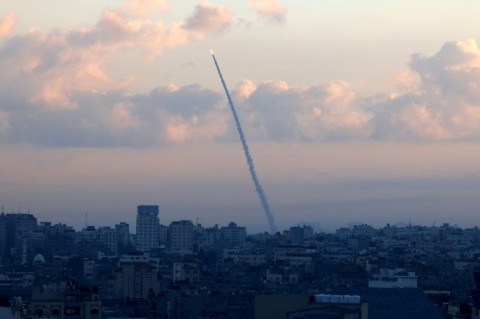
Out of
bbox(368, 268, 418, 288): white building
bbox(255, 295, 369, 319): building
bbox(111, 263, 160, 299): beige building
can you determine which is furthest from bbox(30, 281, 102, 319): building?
bbox(111, 263, 160, 299): beige building

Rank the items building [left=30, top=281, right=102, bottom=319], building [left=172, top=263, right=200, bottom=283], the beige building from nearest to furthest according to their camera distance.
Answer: building [left=30, top=281, right=102, bottom=319]
the beige building
building [left=172, top=263, right=200, bottom=283]

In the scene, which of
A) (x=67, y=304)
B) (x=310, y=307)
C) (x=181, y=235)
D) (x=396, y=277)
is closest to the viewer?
(x=310, y=307)

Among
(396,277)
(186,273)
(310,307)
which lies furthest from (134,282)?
(310,307)

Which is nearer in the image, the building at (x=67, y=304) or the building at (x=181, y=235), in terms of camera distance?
the building at (x=67, y=304)

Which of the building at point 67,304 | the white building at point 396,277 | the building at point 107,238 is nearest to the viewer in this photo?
the building at point 67,304

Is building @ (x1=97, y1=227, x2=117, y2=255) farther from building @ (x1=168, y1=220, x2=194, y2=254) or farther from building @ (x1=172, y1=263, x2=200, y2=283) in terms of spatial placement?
building @ (x1=172, y1=263, x2=200, y2=283)

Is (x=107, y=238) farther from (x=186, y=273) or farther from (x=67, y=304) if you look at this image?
(x=67, y=304)

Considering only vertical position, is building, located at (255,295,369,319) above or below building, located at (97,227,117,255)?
below

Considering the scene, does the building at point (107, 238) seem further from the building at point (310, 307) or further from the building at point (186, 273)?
the building at point (310, 307)

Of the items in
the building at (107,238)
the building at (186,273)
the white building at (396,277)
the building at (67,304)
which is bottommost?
the building at (67,304)

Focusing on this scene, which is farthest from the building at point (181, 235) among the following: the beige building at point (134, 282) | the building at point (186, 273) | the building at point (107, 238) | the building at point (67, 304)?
the building at point (67, 304)

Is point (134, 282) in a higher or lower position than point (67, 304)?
higher

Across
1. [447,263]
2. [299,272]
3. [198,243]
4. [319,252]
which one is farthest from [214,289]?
[198,243]

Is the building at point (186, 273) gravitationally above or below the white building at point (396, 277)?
above
